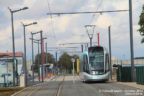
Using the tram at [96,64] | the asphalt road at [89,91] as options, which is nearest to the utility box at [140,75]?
the asphalt road at [89,91]

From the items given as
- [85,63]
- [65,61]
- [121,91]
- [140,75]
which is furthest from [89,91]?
[65,61]

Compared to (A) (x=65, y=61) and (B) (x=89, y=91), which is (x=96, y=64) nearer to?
(B) (x=89, y=91)

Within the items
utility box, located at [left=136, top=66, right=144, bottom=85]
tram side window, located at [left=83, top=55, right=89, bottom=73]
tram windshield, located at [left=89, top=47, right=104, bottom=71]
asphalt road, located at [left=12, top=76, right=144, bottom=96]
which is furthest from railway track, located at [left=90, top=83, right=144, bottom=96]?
tram side window, located at [left=83, top=55, right=89, bottom=73]

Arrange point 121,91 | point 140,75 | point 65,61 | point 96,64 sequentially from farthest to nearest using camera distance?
point 65,61 → point 96,64 → point 140,75 → point 121,91

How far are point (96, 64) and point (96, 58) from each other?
600 millimetres

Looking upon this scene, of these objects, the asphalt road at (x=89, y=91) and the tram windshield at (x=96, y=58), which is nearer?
the asphalt road at (x=89, y=91)

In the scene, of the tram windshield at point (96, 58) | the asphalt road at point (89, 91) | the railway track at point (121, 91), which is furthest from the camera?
the tram windshield at point (96, 58)

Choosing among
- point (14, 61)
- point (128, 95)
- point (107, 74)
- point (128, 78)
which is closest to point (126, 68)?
point (128, 78)

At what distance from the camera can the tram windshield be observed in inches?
1315

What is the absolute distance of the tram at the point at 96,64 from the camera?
3325cm

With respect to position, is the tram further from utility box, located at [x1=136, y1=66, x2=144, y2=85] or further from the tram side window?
utility box, located at [x1=136, y1=66, x2=144, y2=85]

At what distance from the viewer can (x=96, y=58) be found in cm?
3375

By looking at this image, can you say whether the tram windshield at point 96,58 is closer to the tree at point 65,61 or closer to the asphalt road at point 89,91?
the asphalt road at point 89,91

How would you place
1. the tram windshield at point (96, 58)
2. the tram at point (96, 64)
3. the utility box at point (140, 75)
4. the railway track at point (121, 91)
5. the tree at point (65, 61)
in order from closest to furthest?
the railway track at point (121, 91)
the utility box at point (140, 75)
the tram at point (96, 64)
the tram windshield at point (96, 58)
the tree at point (65, 61)
